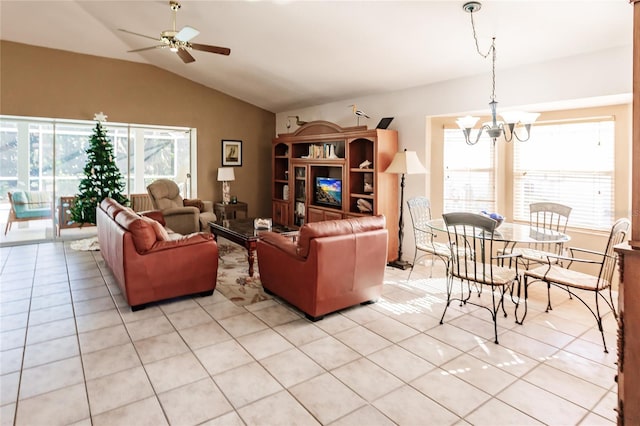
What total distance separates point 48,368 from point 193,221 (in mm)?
4129

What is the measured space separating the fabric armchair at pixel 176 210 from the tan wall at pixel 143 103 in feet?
2.67

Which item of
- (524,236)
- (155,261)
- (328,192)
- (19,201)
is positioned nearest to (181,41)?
(155,261)

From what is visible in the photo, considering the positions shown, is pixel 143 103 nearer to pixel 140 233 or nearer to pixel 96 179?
pixel 96 179

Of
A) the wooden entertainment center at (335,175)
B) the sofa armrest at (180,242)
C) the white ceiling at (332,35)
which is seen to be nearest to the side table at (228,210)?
the wooden entertainment center at (335,175)

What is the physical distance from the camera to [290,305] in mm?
3855

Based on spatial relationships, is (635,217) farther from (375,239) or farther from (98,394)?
(98,394)

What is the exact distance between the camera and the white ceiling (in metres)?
3.42

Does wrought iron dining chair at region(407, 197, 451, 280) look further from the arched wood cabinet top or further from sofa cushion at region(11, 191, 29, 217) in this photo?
sofa cushion at region(11, 191, 29, 217)

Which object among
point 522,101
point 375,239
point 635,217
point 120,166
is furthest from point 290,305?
point 120,166

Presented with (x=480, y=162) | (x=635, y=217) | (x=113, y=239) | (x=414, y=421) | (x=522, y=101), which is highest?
(x=522, y=101)

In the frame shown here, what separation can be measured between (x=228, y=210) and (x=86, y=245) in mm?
2536

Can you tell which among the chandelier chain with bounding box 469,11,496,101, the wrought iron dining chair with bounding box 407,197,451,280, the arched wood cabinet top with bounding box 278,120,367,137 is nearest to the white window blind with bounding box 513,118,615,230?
the chandelier chain with bounding box 469,11,496,101

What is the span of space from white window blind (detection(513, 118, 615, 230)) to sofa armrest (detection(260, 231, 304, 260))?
136 inches

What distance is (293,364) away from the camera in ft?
9.02
